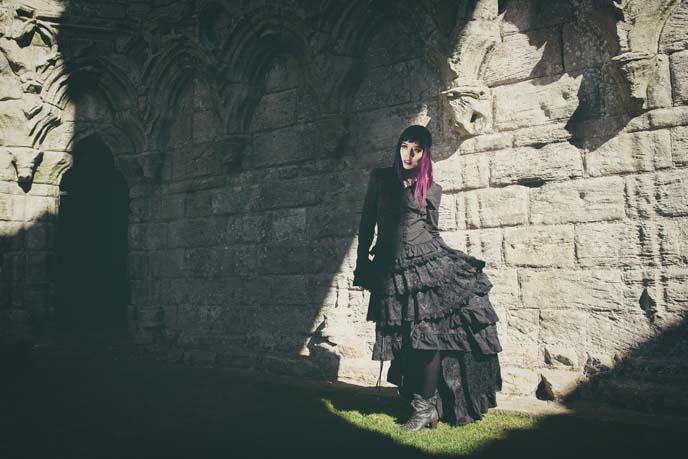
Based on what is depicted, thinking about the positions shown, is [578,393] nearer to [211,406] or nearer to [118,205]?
[211,406]

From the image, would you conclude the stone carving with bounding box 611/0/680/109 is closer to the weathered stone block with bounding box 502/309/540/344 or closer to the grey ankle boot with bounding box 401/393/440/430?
the weathered stone block with bounding box 502/309/540/344

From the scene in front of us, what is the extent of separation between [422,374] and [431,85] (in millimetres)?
2789

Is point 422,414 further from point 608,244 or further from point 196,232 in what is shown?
point 196,232

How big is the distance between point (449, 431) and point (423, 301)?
79 cm

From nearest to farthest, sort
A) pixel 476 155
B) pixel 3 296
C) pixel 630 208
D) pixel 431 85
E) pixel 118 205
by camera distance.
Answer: pixel 630 208 → pixel 476 155 → pixel 431 85 → pixel 3 296 → pixel 118 205

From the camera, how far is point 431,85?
5449 mm

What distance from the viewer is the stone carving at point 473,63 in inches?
198

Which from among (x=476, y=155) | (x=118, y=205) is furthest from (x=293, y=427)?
(x=118, y=205)

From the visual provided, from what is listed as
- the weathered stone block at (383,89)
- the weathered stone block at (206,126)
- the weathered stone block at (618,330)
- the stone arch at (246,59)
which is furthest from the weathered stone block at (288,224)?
the weathered stone block at (618,330)

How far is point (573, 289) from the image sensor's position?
4.57 metres

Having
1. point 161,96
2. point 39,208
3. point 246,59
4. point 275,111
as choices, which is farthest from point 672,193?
→ point 39,208

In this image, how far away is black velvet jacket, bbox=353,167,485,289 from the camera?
150 inches

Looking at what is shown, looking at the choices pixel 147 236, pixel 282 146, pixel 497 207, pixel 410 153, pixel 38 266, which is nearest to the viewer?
pixel 410 153

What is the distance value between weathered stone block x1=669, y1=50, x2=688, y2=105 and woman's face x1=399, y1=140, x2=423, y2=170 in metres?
1.91
